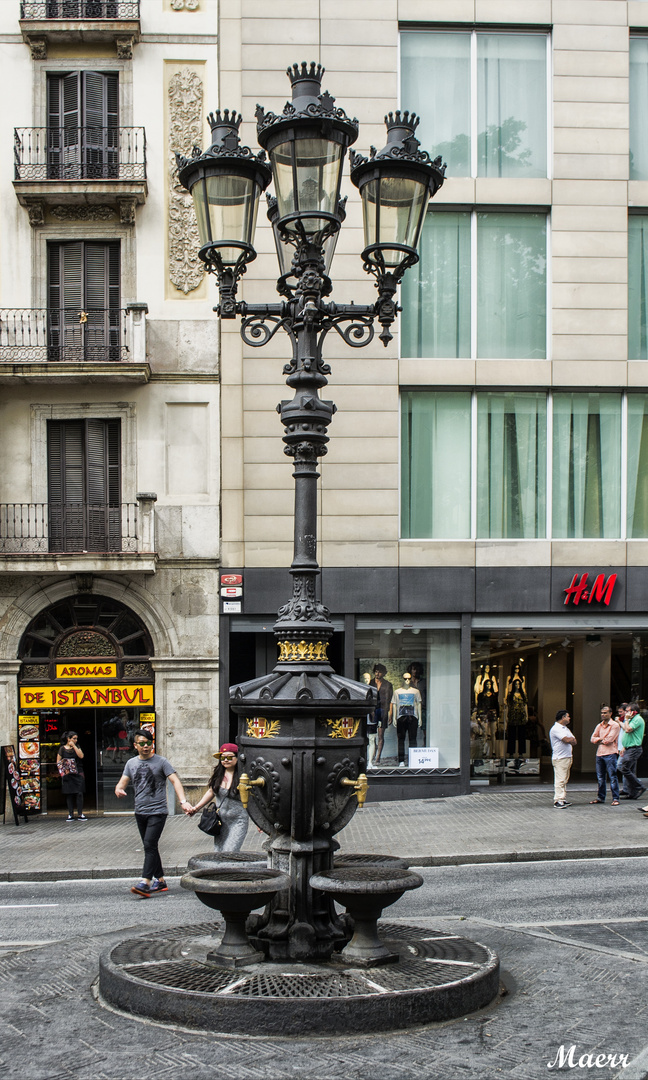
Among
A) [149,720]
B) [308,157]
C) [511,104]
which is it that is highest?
[511,104]

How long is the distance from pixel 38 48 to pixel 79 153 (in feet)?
6.67

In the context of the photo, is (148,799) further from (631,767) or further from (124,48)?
(124,48)

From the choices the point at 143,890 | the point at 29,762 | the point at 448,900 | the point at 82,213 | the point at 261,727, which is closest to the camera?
the point at 261,727

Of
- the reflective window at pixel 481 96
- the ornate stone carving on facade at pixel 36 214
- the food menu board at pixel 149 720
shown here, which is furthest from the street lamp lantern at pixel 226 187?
the reflective window at pixel 481 96

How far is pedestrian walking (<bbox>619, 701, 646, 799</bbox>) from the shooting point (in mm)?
18781

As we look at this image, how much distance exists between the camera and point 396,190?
886 centimetres

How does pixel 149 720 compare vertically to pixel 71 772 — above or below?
above

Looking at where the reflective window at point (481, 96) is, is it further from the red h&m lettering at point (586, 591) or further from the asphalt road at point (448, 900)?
the asphalt road at point (448, 900)

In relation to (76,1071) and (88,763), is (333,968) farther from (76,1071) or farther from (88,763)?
(88,763)

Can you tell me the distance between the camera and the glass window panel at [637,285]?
21250 mm

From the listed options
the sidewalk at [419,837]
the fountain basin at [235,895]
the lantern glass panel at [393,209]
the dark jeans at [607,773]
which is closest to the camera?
the fountain basin at [235,895]

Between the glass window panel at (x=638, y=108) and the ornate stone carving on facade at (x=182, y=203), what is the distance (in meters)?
8.07

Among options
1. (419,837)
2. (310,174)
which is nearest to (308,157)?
(310,174)

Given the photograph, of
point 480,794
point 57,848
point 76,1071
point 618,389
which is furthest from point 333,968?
point 618,389
